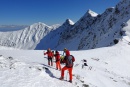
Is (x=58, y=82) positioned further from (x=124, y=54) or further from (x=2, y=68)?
(x=124, y=54)

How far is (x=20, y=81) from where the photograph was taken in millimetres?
15453

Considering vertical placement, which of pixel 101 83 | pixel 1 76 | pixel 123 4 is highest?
pixel 123 4

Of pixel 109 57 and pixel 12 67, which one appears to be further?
pixel 109 57

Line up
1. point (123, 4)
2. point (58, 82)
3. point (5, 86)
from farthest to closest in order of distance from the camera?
1. point (123, 4)
2. point (58, 82)
3. point (5, 86)

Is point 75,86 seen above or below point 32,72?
below

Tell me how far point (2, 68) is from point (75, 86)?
660cm

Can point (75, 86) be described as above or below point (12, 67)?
below

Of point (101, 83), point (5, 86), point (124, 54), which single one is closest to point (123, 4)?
point (124, 54)

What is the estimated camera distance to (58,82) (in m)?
17.0

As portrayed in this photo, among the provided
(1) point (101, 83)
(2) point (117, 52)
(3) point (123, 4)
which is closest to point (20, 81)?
(1) point (101, 83)

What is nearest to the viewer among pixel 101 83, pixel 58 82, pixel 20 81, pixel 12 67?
pixel 20 81

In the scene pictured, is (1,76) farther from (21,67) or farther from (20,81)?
(21,67)

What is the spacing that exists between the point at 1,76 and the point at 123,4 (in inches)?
5650

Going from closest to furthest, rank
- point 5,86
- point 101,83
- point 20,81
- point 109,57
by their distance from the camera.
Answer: point 5,86 < point 20,81 < point 101,83 < point 109,57
